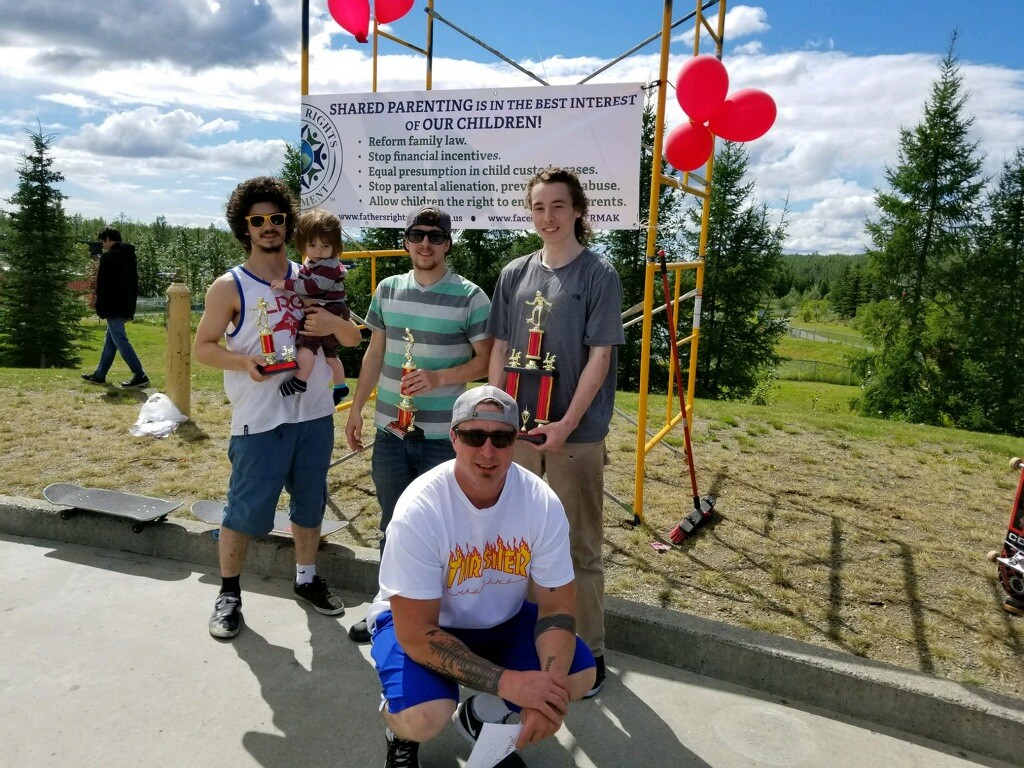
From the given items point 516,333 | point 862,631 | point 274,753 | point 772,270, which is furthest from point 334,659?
point 772,270

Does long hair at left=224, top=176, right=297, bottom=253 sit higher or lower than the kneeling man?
higher

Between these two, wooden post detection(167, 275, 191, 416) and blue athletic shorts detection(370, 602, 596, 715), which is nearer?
blue athletic shorts detection(370, 602, 596, 715)

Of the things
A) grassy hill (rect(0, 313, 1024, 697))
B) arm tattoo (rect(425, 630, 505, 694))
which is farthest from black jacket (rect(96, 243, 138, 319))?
arm tattoo (rect(425, 630, 505, 694))

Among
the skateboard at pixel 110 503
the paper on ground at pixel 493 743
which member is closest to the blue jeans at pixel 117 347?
the skateboard at pixel 110 503

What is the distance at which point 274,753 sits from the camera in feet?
7.78

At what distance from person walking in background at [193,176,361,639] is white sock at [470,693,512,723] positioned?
4.86 ft

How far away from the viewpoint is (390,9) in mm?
5176

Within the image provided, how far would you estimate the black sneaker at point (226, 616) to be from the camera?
308 centimetres

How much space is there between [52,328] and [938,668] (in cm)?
3308

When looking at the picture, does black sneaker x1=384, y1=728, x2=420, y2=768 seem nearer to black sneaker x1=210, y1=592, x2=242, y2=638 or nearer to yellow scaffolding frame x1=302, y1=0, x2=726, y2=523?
black sneaker x1=210, y1=592, x2=242, y2=638

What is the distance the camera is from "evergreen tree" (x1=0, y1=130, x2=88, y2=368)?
94.4 ft

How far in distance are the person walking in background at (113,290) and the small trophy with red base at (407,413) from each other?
6.48 metres

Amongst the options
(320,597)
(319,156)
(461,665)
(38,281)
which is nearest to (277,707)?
(320,597)

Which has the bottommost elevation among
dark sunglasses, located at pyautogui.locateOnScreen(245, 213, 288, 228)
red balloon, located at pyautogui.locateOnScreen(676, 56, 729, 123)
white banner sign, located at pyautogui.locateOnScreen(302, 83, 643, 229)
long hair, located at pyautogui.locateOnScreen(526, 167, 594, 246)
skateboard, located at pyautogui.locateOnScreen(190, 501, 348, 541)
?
skateboard, located at pyautogui.locateOnScreen(190, 501, 348, 541)
